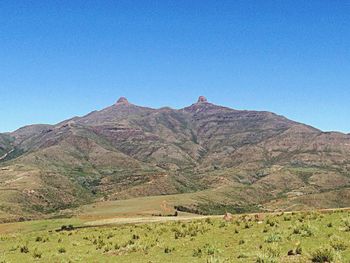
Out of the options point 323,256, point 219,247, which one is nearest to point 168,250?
point 219,247

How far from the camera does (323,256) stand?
16.8 metres

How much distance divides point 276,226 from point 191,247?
7.47 metres

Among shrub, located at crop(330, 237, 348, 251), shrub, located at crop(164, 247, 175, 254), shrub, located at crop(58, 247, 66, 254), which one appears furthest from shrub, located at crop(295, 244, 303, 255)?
shrub, located at crop(58, 247, 66, 254)

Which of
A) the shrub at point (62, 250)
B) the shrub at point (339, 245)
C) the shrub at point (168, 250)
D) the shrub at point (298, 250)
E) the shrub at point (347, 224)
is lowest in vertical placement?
the shrub at point (62, 250)

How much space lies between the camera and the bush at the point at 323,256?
55.0 ft

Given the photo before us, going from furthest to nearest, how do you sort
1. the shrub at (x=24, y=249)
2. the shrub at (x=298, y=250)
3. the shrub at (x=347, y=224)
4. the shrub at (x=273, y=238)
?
the shrub at (x=24, y=249), the shrub at (x=347, y=224), the shrub at (x=273, y=238), the shrub at (x=298, y=250)

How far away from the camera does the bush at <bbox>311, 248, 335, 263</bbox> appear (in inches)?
659

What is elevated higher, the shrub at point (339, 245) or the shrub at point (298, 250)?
the shrub at point (339, 245)

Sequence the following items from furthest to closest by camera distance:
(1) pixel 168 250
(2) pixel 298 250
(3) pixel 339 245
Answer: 1. (1) pixel 168 250
2. (2) pixel 298 250
3. (3) pixel 339 245

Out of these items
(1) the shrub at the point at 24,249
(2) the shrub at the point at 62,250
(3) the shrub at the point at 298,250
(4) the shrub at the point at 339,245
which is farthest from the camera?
(1) the shrub at the point at 24,249

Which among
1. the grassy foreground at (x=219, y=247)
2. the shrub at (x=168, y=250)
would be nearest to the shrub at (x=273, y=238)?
the grassy foreground at (x=219, y=247)

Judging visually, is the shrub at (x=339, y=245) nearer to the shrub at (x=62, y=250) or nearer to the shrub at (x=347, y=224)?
the shrub at (x=347, y=224)

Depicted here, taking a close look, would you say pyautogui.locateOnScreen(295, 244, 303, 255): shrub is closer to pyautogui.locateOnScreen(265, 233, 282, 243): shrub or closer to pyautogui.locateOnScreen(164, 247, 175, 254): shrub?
pyautogui.locateOnScreen(265, 233, 282, 243): shrub

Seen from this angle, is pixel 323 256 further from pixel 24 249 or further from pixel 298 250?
pixel 24 249
